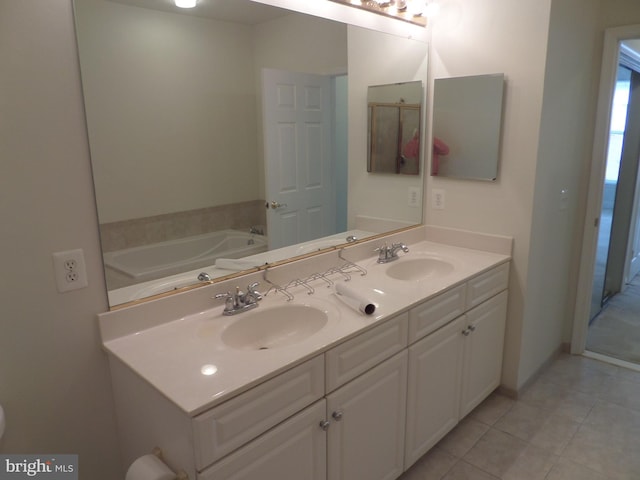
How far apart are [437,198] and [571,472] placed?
1.53 meters

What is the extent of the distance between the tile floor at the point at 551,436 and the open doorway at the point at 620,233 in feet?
1.86

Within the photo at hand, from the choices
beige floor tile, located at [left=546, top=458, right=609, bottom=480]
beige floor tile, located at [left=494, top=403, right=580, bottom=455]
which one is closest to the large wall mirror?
beige floor tile, located at [left=494, top=403, right=580, bottom=455]

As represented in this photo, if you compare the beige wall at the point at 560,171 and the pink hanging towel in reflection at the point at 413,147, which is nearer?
the beige wall at the point at 560,171

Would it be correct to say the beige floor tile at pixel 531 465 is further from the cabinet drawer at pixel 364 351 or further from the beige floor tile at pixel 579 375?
the cabinet drawer at pixel 364 351

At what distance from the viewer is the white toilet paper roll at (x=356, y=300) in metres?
1.62

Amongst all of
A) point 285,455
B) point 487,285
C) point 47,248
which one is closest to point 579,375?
point 487,285

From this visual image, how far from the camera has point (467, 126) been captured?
8.10 feet

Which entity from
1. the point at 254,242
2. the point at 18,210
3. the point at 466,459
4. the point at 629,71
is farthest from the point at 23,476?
the point at 629,71

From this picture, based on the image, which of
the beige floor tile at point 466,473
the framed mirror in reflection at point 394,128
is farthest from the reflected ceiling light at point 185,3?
the beige floor tile at point 466,473

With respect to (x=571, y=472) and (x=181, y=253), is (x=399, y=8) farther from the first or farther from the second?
(x=571, y=472)

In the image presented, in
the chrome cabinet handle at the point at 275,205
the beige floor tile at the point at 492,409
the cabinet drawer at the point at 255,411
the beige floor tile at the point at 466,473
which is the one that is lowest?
the beige floor tile at the point at 466,473

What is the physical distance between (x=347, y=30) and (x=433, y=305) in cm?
138

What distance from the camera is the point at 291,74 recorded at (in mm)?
2064

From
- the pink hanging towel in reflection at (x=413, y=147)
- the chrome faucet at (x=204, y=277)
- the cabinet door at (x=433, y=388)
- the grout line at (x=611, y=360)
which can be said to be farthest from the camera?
the grout line at (x=611, y=360)
